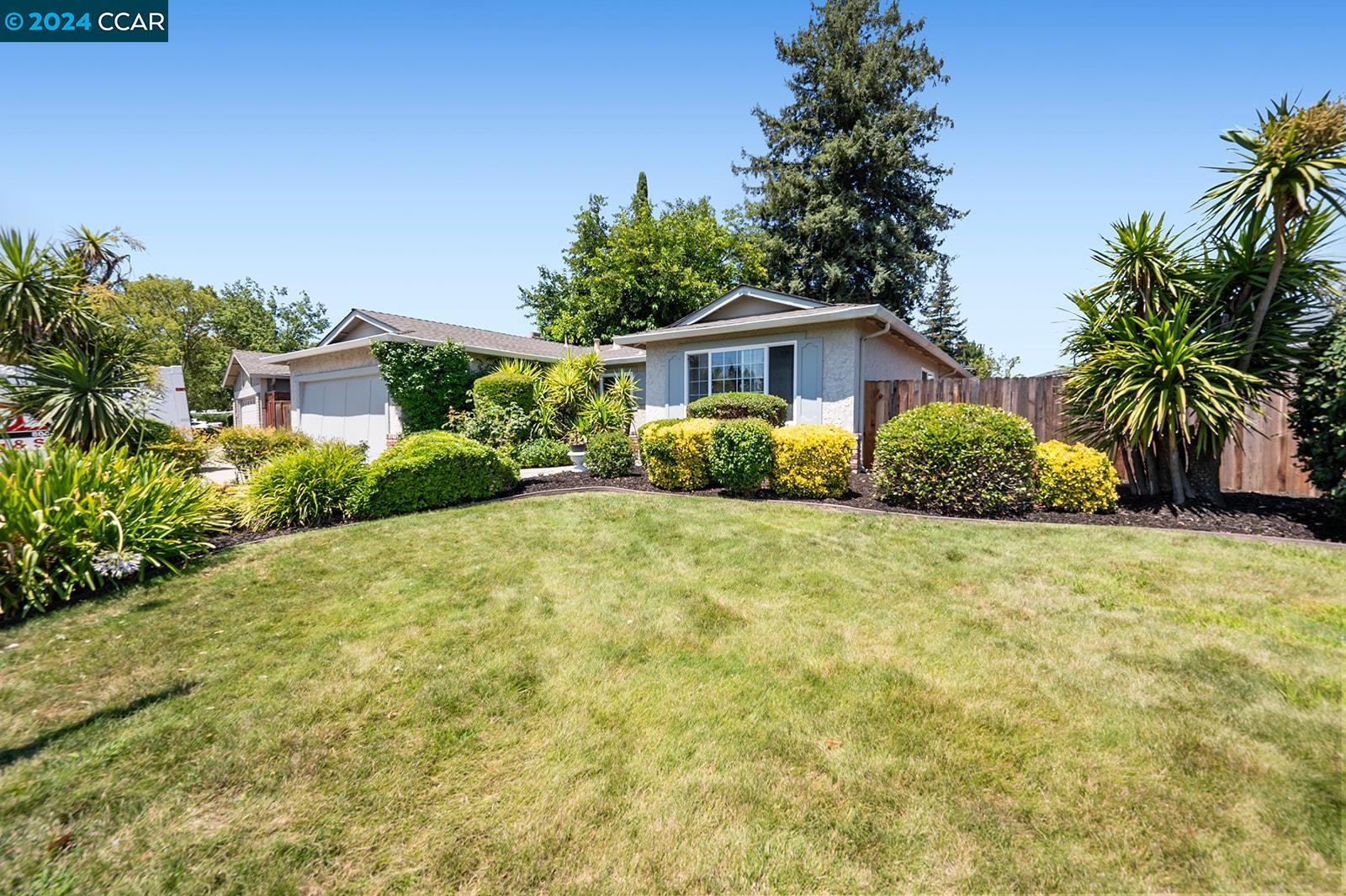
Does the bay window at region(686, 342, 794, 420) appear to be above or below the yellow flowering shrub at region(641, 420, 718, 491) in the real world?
above

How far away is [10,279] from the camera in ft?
21.6

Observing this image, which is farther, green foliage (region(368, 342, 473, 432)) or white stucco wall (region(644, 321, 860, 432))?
green foliage (region(368, 342, 473, 432))

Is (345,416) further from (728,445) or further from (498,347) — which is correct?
(728,445)

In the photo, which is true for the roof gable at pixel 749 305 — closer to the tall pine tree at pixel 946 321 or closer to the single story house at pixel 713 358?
the single story house at pixel 713 358

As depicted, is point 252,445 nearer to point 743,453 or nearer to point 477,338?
point 477,338

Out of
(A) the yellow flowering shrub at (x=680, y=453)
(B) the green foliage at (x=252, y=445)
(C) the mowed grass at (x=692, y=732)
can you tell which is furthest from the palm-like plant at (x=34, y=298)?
(A) the yellow flowering shrub at (x=680, y=453)

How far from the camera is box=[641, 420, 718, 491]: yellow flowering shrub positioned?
858 cm

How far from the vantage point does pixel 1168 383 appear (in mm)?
6535

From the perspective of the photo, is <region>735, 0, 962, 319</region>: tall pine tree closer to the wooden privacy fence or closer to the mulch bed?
the wooden privacy fence

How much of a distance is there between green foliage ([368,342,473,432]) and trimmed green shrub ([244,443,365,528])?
7.28 metres

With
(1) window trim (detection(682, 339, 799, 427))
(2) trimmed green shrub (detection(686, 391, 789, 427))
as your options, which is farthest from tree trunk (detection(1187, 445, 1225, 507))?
(2) trimmed green shrub (detection(686, 391, 789, 427))

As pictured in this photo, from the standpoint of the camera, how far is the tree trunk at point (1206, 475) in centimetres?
687

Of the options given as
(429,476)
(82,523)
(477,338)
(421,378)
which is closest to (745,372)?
(429,476)

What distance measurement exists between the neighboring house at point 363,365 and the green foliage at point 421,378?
29cm
